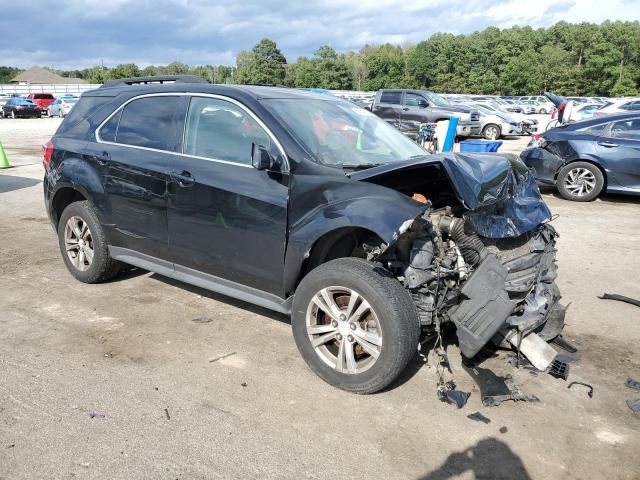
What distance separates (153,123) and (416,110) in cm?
1595

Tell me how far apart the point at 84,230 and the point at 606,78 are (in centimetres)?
9567

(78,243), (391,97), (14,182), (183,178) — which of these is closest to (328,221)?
(183,178)

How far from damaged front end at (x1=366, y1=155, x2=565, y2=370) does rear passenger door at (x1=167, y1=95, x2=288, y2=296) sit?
0.75 metres

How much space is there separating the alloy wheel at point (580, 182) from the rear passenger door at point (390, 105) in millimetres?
10057

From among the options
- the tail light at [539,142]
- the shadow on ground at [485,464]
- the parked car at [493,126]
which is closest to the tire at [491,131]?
the parked car at [493,126]

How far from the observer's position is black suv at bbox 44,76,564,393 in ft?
10.9

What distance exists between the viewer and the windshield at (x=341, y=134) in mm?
3904

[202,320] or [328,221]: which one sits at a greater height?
[328,221]

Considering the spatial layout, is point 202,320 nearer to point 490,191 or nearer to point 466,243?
point 466,243

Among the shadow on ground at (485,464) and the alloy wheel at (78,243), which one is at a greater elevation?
the alloy wheel at (78,243)

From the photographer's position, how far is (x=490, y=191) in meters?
3.59

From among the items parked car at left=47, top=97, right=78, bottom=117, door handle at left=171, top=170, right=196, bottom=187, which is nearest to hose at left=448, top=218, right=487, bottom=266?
door handle at left=171, top=170, right=196, bottom=187

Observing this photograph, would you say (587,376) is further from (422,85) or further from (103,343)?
(422,85)

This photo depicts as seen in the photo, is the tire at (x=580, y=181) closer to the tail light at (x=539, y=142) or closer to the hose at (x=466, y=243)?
the tail light at (x=539, y=142)
